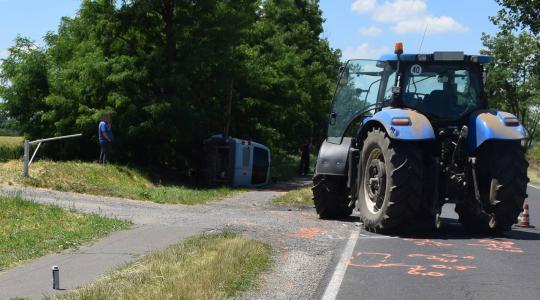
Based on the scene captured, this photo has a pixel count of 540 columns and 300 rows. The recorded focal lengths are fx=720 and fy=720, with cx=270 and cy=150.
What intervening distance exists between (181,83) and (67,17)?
12.8 metres

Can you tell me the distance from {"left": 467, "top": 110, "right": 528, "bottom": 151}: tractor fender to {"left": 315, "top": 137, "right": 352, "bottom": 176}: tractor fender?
2556 mm

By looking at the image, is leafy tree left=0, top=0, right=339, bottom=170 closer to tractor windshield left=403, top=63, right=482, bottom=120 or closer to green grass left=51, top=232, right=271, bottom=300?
tractor windshield left=403, top=63, right=482, bottom=120

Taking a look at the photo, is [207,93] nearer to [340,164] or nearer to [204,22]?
[204,22]

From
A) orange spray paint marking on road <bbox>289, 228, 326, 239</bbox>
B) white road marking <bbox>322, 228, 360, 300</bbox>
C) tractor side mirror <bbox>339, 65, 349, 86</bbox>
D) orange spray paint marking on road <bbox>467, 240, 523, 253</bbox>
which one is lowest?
white road marking <bbox>322, 228, 360, 300</bbox>

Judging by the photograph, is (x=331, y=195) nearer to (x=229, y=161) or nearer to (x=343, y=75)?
(x=343, y=75)

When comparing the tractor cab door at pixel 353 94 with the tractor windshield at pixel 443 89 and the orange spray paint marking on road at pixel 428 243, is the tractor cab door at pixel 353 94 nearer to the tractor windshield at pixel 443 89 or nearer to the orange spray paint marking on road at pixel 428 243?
the tractor windshield at pixel 443 89

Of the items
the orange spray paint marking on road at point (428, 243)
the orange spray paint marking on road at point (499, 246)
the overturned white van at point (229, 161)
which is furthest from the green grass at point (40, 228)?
the overturned white van at point (229, 161)

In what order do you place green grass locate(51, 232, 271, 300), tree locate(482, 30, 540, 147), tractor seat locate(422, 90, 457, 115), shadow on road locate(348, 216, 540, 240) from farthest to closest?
1. tree locate(482, 30, 540, 147)
2. tractor seat locate(422, 90, 457, 115)
3. shadow on road locate(348, 216, 540, 240)
4. green grass locate(51, 232, 271, 300)

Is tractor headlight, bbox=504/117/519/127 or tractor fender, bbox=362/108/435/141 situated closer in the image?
tractor fender, bbox=362/108/435/141

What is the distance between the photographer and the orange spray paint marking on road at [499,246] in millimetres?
10164

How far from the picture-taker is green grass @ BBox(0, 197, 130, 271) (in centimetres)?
977

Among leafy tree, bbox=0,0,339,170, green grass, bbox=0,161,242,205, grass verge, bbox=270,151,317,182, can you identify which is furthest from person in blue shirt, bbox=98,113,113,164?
grass verge, bbox=270,151,317,182

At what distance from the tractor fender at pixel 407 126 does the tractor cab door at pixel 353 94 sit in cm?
126

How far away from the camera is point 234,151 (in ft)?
86.6
